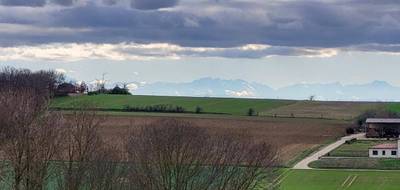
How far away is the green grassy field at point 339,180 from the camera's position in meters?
78.6

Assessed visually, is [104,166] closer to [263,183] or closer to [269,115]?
[263,183]

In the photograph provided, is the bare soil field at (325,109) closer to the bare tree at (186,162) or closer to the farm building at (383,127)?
the farm building at (383,127)

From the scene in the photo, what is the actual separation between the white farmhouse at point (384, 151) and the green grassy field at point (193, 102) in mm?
51713

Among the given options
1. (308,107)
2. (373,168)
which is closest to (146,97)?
(308,107)

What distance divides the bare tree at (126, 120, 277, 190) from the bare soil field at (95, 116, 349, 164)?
4567cm

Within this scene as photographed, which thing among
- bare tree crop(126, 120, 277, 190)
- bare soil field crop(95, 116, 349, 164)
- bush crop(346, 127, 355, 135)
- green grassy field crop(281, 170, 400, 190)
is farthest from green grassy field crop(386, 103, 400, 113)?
bare tree crop(126, 120, 277, 190)

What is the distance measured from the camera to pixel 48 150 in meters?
49.2

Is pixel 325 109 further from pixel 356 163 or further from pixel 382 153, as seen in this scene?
pixel 356 163

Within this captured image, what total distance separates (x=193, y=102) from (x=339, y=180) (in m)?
92.9

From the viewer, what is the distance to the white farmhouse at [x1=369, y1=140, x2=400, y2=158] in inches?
4052

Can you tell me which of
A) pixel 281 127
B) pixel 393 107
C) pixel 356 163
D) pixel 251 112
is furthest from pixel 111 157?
pixel 393 107

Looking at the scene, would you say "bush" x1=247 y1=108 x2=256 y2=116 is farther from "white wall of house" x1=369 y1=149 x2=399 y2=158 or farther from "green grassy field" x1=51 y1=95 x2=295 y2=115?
"white wall of house" x1=369 y1=149 x2=399 y2=158

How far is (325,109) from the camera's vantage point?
168 meters

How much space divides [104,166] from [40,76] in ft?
408
